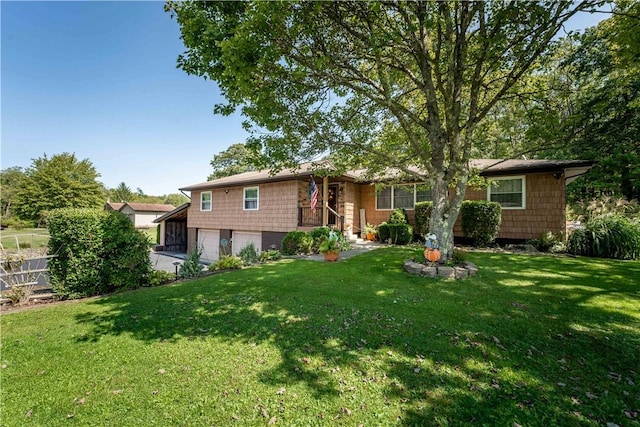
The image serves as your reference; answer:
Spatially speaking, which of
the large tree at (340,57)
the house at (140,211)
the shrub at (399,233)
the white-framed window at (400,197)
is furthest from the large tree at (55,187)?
the shrub at (399,233)

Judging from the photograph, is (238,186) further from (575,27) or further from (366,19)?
(575,27)

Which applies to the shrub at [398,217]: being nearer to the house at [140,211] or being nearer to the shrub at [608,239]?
the shrub at [608,239]

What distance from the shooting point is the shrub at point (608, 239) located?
324 inches

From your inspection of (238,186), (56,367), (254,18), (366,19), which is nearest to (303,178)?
(238,186)

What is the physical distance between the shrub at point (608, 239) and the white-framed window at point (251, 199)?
14.1 m

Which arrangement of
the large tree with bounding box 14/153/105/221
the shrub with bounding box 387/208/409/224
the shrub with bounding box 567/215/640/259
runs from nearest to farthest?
the shrub with bounding box 567/215/640/259 < the shrub with bounding box 387/208/409/224 < the large tree with bounding box 14/153/105/221

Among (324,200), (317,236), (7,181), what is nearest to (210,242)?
(324,200)

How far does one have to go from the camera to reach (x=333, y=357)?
10.4 feet

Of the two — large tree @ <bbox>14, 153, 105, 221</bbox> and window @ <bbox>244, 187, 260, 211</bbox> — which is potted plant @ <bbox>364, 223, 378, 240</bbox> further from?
large tree @ <bbox>14, 153, 105, 221</bbox>

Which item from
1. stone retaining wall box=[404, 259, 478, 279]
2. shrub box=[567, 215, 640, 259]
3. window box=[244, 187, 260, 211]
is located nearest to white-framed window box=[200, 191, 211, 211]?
window box=[244, 187, 260, 211]

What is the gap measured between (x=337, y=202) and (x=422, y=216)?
430cm

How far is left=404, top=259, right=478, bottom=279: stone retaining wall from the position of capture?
6285mm

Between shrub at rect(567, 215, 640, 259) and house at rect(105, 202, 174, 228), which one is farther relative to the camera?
house at rect(105, 202, 174, 228)

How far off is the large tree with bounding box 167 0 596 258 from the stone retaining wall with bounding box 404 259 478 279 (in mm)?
577
